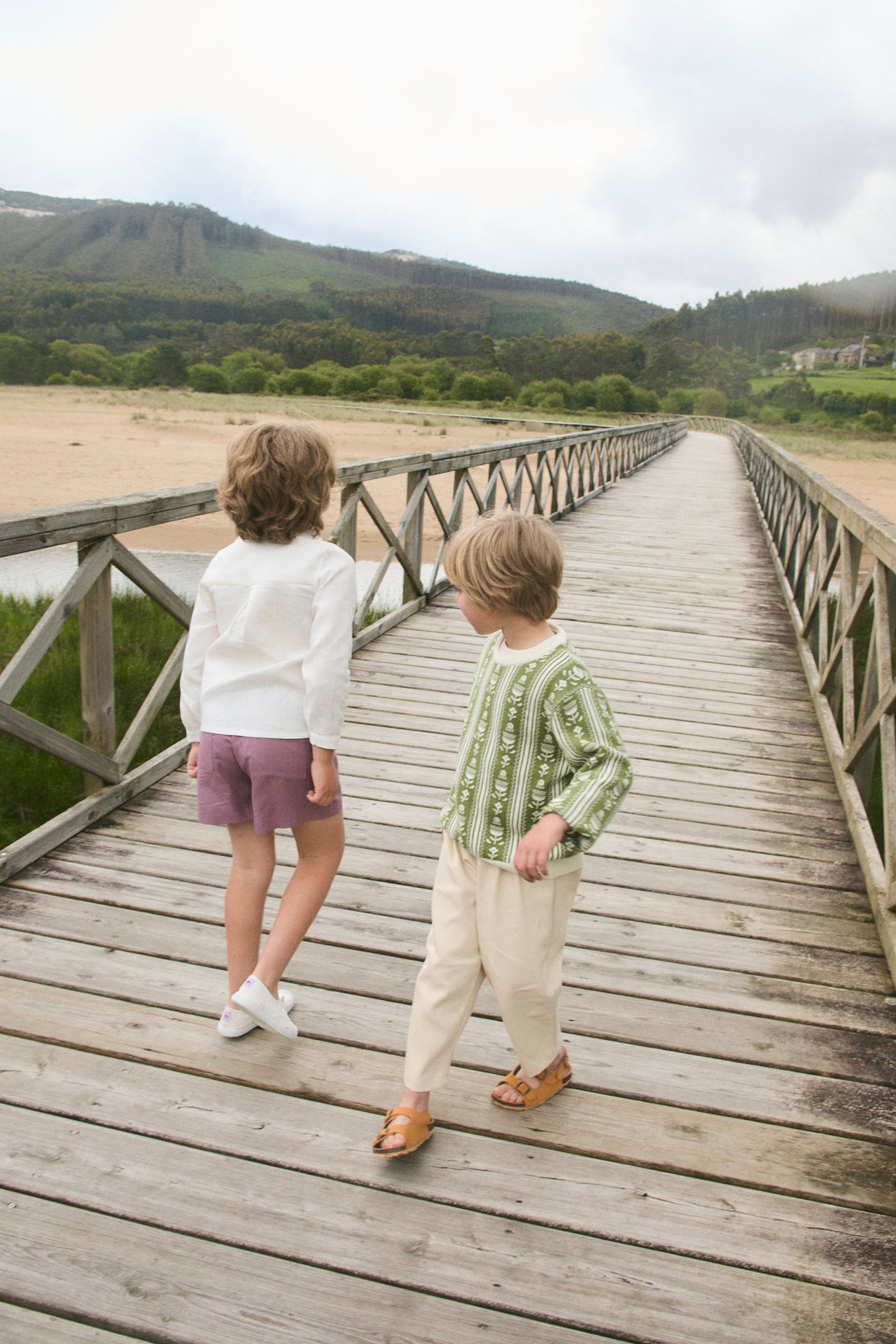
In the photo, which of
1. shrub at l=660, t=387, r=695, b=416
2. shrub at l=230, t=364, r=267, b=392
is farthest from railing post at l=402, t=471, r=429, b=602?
shrub at l=660, t=387, r=695, b=416

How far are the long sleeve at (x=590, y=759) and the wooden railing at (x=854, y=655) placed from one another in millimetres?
1290

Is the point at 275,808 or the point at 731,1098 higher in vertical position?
the point at 275,808

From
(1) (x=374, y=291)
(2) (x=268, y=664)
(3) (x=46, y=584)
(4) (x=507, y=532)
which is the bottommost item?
(3) (x=46, y=584)

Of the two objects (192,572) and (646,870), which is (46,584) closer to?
(192,572)

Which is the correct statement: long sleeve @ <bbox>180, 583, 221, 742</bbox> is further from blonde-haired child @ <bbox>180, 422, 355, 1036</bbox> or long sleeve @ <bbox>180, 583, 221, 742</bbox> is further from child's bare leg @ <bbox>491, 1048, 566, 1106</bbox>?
child's bare leg @ <bbox>491, 1048, 566, 1106</bbox>

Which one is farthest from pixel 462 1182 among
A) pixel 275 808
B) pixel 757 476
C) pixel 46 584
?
pixel 757 476

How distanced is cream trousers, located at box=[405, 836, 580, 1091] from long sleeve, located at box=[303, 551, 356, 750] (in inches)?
12.6

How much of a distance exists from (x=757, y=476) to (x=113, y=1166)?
55.8 ft

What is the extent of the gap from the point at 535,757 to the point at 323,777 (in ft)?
1.41

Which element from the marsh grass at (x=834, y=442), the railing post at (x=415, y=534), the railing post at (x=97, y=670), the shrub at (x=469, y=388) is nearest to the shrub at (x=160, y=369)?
the shrub at (x=469, y=388)

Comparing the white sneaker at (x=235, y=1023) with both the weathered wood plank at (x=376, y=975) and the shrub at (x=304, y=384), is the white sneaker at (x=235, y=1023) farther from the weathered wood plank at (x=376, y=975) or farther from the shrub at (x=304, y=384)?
the shrub at (x=304, y=384)

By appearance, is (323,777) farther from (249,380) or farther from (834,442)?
(249,380)

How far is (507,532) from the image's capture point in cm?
152

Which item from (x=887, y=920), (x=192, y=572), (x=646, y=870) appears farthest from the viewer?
(x=192, y=572)
